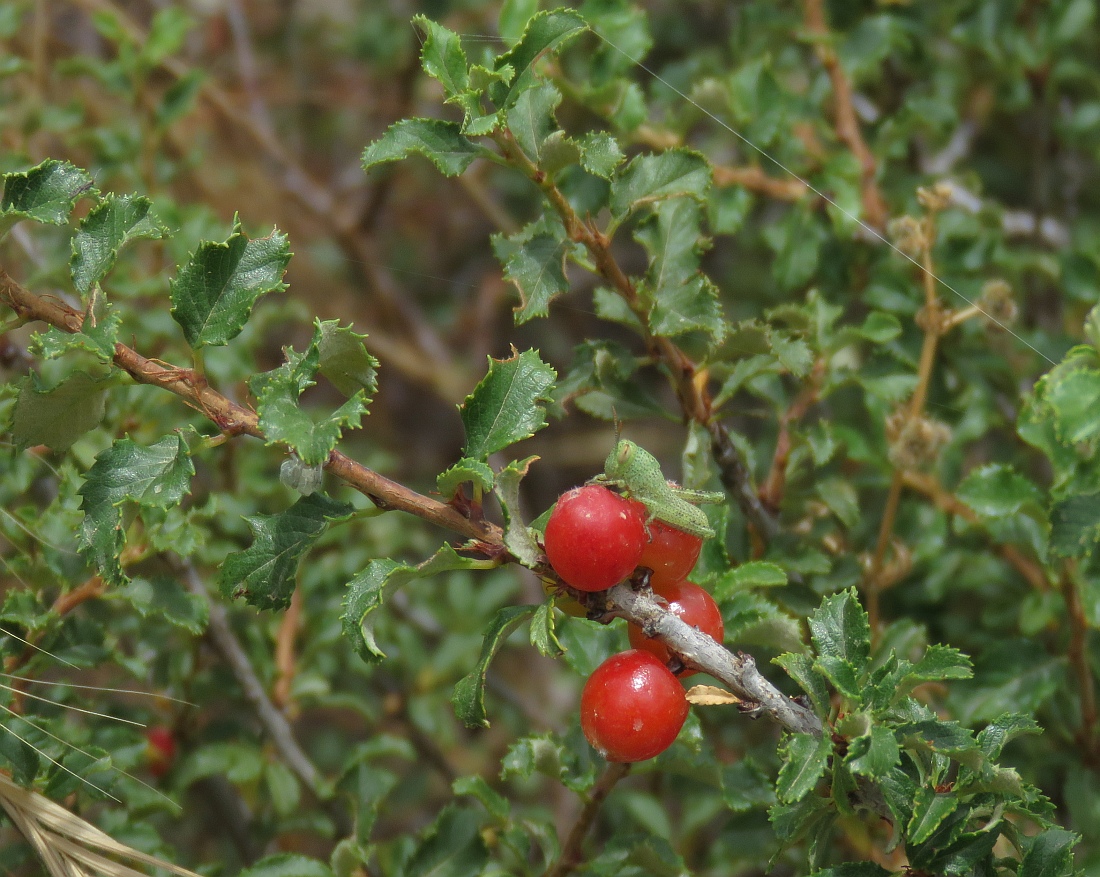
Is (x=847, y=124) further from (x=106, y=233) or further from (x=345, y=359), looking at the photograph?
(x=106, y=233)

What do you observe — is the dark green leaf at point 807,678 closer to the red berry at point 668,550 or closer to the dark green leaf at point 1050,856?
the red berry at point 668,550

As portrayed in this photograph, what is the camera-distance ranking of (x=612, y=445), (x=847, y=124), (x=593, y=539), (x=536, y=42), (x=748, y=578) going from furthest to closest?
(x=847, y=124) < (x=612, y=445) < (x=748, y=578) < (x=536, y=42) < (x=593, y=539)

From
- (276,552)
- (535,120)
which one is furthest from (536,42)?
(276,552)

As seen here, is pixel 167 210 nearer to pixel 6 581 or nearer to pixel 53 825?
pixel 6 581

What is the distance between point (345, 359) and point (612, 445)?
2.40ft

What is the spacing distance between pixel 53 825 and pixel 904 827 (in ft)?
2.81

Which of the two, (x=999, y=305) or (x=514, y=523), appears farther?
(x=999, y=305)

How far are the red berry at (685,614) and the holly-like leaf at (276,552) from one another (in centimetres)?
31

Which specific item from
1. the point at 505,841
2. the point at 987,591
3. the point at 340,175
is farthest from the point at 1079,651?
the point at 340,175

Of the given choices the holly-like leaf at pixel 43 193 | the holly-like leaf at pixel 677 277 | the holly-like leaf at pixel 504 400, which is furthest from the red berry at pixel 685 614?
the holly-like leaf at pixel 43 193

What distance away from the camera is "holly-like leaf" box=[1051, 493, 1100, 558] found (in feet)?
3.87

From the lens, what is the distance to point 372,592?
0.91 metres

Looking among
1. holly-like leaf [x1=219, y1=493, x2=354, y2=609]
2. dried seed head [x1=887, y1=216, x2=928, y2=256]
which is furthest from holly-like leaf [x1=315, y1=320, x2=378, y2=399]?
dried seed head [x1=887, y1=216, x2=928, y2=256]

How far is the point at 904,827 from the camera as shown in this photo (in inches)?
34.9
